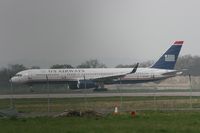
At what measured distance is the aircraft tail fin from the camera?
94.2 m

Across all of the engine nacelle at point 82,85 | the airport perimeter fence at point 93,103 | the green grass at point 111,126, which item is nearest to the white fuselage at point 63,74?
the engine nacelle at point 82,85

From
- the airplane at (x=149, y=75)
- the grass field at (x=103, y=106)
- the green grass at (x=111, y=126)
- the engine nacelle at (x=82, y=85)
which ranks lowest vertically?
the green grass at (x=111, y=126)

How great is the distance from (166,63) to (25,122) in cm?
7061

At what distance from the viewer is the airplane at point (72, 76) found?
82.3 meters

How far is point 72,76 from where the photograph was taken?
84.9 m

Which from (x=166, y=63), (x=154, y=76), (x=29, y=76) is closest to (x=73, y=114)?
(x=29, y=76)

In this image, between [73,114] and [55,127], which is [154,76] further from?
[55,127]

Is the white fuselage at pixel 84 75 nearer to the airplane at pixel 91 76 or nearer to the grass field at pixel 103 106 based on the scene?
the airplane at pixel 91 76

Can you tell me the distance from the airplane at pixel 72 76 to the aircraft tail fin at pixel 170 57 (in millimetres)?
9404

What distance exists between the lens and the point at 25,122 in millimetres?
26266

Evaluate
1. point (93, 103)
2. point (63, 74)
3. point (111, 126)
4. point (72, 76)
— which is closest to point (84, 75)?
point (72, 76)

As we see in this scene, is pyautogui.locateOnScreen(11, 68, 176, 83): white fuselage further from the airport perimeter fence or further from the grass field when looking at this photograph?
the grass field

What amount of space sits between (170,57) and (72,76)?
862 inches

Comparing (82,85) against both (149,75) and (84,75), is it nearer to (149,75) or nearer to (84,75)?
(84,75)
